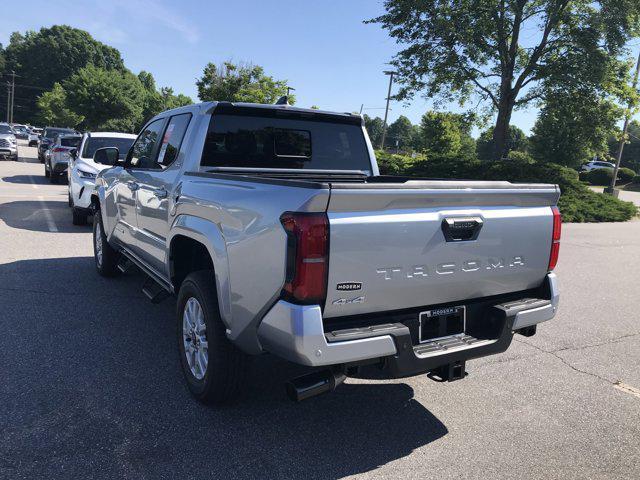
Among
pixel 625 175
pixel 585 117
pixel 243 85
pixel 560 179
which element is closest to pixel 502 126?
pixel 585 117

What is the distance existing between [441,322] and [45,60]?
124 meters

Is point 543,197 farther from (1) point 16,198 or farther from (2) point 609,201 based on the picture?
(2) point 609,201

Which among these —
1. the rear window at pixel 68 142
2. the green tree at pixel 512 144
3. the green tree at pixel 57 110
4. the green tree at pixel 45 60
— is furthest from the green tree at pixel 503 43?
the green tree at pixel 45 60

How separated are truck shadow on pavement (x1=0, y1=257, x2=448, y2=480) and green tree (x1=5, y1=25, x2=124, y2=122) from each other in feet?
382

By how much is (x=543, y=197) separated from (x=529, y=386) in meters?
1.59

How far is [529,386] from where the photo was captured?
4.01m

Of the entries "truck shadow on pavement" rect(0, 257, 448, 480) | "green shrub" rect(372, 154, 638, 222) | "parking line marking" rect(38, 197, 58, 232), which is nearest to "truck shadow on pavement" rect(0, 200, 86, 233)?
"parking line marking" rect(38, 197, 58, 232)

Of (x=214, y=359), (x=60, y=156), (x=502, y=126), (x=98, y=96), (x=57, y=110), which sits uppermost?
(x=98, y=96)

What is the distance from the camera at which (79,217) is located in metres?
9.66

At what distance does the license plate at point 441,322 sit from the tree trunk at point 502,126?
842 inches

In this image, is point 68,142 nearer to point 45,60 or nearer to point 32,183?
point 32,183

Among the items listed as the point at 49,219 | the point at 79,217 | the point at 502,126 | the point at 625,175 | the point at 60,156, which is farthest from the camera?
the point at 625,175

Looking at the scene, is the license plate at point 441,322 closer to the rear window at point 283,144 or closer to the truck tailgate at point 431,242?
the truck tailgate at point 431,242

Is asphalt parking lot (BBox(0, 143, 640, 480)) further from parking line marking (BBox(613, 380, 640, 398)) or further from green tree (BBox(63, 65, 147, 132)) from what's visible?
green tree (BBox(63, 65, 147, 132))
